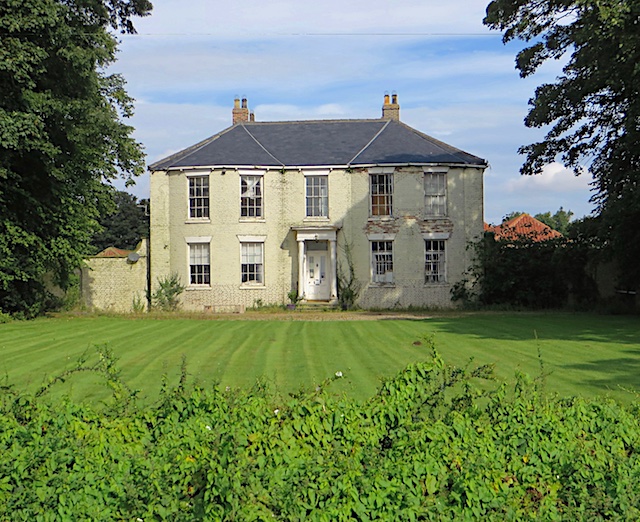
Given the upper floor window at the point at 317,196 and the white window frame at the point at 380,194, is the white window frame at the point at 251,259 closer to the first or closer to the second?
the upper floor window at the point at 317,196

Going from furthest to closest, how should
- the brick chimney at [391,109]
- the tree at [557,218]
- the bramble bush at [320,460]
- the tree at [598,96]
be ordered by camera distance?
the tree at [557,218] < the brick chimney at [391,109] < the tree at [598,96] < the bramble bush at [320,460]

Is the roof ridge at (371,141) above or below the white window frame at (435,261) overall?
above

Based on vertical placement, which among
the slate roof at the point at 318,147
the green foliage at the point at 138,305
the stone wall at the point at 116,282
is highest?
the slate roof at the point at 318,147

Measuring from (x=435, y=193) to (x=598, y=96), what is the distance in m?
8.94

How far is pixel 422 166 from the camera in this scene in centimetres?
3559

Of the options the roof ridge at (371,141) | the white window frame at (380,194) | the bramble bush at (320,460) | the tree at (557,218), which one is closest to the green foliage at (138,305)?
the white window frame at (380,194)

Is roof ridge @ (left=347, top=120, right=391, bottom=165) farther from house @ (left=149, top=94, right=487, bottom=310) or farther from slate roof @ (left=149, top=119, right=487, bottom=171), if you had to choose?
house @ (left=149, top=94, right=487, bottom=310)

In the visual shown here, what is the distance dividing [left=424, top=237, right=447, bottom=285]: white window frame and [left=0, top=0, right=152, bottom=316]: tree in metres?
14.2

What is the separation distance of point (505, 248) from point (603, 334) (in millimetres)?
13737

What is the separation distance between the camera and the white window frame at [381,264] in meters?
35.6

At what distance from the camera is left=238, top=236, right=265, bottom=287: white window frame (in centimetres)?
3569

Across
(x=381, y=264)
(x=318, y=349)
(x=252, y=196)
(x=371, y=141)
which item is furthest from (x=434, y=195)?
(x=318, y=349)

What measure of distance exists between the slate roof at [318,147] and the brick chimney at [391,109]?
0.87 meters

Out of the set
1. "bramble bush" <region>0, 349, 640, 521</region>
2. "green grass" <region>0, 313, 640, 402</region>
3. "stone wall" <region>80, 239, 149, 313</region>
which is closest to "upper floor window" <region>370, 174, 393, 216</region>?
"green grass" <region>0, 313, 640, 402</region>
